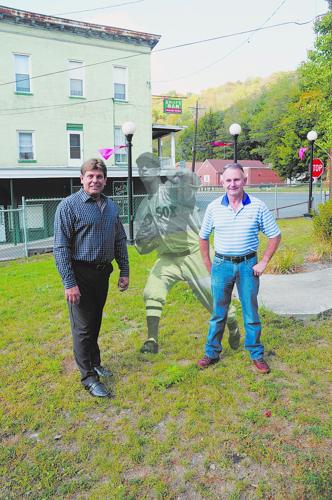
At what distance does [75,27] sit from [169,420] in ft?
68.8

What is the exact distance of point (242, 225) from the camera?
3543 mm

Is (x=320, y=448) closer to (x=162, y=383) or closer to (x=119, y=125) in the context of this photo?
(x=162, y=383)

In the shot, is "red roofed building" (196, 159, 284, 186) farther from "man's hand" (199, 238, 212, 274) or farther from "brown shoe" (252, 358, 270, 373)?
"brown shoe" (252, 358, 270, 373)

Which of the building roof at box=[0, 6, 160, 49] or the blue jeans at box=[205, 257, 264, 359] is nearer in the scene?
the blue jeans at box=[205, 257, 264, 359]

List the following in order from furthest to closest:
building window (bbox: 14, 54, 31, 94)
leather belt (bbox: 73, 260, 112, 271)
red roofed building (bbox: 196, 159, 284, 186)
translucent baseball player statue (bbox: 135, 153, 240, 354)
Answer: red roofed building (bbox: 196, 159, 284, 186)
building window (bbox: 14, 54, 31, 94)
translucent baseball player statue (bbox: 135, 153, 240, 354)
leather belt (bbox: 73, 260, 112, 271)

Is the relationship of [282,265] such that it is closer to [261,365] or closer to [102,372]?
[261,365]

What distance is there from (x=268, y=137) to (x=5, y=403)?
6617cm

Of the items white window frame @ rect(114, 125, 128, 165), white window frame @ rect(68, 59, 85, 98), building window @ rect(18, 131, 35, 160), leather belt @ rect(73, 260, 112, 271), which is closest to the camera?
leather belt @ rect(73, 260, 112, 271)

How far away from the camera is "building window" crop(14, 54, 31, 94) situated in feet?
64.6

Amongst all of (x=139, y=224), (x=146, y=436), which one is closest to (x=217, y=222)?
(x=139, y=224)

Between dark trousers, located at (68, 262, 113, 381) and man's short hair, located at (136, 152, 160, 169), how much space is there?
1411 millimetres

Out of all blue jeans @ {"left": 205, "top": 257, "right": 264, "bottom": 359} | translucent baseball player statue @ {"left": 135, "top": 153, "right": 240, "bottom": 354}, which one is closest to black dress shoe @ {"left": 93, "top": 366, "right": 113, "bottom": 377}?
translucent baseball player statue @ {"left": 135, "top": 153, "right": 240, "bottom": 354}

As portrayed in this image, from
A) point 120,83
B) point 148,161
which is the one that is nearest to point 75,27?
point 120,83

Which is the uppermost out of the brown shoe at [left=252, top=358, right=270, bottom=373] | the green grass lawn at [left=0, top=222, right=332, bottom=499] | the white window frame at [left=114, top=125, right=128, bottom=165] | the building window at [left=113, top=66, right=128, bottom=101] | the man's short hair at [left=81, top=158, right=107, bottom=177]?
the building window at [left=113, top=66, right=128, bottom=101]
